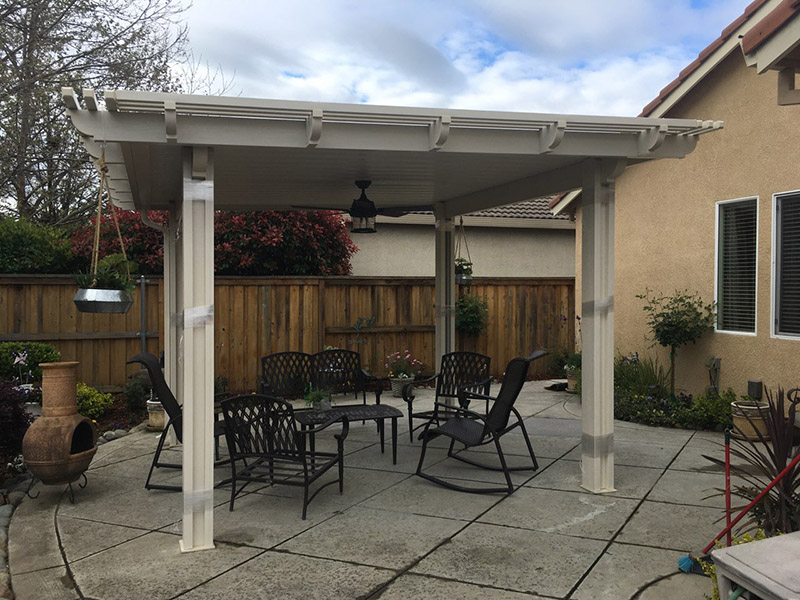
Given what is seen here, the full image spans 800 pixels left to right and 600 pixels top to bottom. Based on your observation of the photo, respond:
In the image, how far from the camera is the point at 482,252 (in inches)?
548

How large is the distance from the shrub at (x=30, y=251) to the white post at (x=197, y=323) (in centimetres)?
617

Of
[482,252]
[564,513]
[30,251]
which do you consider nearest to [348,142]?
[564,513]

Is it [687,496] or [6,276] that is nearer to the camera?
[687,496]

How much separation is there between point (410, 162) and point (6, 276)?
243 inches

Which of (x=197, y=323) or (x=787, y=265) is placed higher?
(x=787, y=265)

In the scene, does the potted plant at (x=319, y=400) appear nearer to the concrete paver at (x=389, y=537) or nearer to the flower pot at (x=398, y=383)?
the concrete paver at (x=389, y=537)

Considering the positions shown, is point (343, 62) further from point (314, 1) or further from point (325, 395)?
point (325, 395)

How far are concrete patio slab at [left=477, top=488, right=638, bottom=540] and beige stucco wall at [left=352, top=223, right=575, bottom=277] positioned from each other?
8.70 m

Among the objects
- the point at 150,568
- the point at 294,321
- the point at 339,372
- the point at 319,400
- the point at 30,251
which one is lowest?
the point at 150,568

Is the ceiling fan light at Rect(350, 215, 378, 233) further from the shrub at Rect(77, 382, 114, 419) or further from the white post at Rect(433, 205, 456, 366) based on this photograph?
the shrub at Rect(77, 382, 114, 419)

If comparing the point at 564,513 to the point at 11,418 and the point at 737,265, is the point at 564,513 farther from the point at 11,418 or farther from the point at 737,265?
the point at 11,418

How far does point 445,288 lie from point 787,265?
3.66 m

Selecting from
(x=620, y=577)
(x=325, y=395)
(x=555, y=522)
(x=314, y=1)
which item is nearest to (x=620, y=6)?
(x=314, y=1)

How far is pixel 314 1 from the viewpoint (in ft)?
30.8
